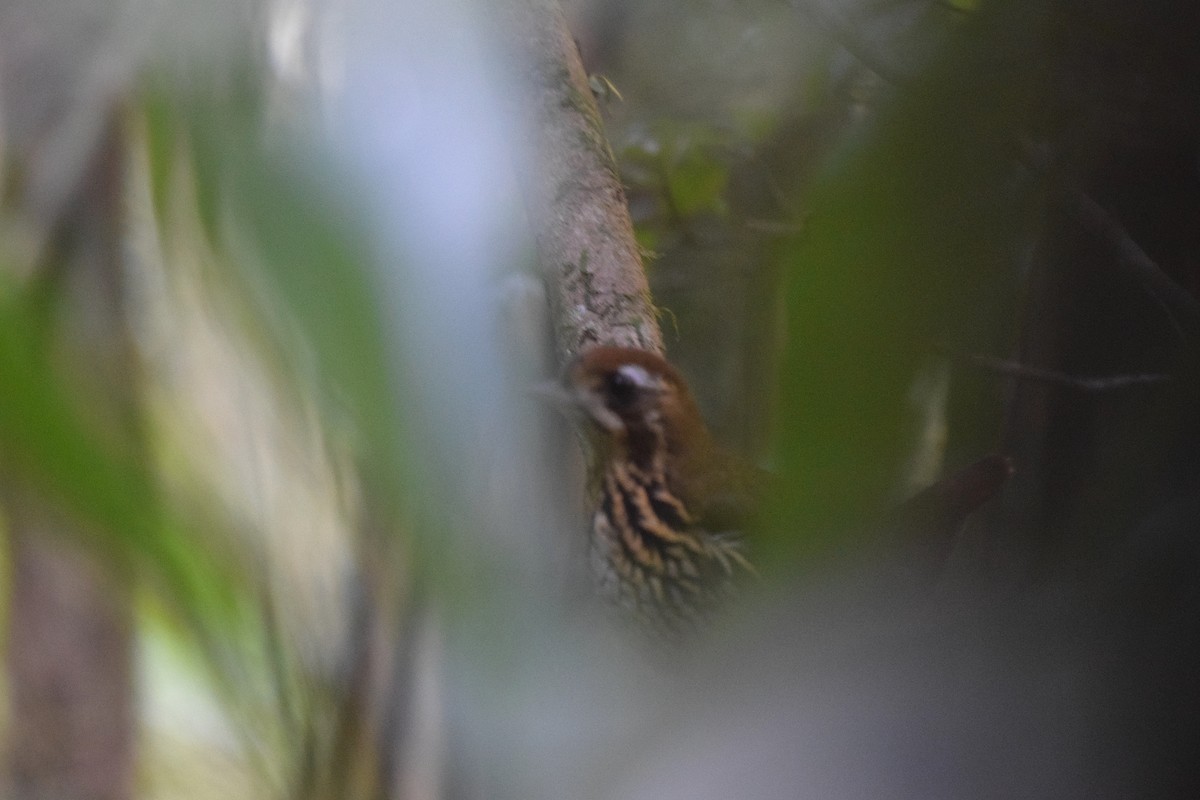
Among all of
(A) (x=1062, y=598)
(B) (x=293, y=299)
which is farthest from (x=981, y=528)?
(B) (x=293, y=299)

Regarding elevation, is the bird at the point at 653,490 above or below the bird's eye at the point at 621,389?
below

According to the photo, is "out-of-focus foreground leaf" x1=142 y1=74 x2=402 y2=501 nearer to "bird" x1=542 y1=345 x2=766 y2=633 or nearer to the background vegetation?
the background vegetation

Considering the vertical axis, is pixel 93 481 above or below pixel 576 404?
below

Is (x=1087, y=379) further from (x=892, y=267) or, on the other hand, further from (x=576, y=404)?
(x=576, y=404)

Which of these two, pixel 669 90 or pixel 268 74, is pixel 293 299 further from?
pixel 669 90

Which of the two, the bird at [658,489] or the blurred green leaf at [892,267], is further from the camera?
the bird at [658,489]

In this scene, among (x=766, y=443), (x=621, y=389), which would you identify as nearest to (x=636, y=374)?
(x=621, y=389)

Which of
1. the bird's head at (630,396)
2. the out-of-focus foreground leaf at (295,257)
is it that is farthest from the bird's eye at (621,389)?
the out-of-focus foreground leaf at (295,257)

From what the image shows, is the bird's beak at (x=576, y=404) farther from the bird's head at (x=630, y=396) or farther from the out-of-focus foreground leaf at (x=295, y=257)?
the out-of-focus foreground leaf at (x=295, y=257)
